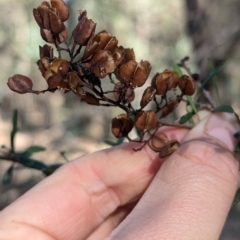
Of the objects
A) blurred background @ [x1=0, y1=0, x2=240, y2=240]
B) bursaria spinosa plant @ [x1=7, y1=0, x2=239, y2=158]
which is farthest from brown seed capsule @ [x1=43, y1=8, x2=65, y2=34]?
blurred background @ [x1=0, y1=0, x2=240, y2=240]

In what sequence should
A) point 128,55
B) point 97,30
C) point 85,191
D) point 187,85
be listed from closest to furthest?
1. point 128,55
2. point 187,85
3. point 85,191
4. point 97,30

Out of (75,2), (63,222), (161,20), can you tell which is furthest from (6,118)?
(63,222)

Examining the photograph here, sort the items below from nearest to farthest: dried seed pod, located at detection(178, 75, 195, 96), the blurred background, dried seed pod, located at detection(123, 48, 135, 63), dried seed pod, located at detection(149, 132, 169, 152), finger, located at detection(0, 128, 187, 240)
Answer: dried seed pod, located at detection(123, 48, 135, 63), dried seed pod, located at detection(178, 75, 195, 96), dried seed pod, located at detection(149, 132, 169, 152), finger, located at detection(0, 128, 187, 240), the blurred background

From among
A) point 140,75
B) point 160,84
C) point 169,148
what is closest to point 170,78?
point 160,84

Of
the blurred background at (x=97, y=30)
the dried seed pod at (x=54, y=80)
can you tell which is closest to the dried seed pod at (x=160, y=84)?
the dried seed pod at (x=54, y=80)

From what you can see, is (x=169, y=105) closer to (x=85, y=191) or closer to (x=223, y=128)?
(x=223, y=128)

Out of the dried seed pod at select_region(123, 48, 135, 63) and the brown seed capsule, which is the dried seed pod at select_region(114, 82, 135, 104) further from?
the brown seed capsule

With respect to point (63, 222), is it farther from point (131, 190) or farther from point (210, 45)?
point (210, 45)
